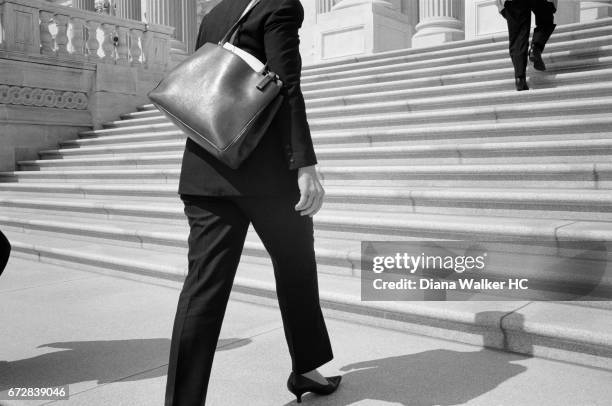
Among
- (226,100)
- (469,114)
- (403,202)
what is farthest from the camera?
(469,114)

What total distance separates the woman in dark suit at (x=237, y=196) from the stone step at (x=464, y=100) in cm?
460

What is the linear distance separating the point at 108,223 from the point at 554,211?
448 cm

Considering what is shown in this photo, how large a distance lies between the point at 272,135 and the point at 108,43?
33.0ft

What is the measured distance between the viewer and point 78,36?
10.9 meters

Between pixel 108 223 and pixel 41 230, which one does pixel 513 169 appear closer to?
pixel 108 223

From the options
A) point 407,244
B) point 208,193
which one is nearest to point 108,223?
point 407,244

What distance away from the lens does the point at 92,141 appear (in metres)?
10.1

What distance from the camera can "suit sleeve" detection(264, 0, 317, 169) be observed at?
2.05 m

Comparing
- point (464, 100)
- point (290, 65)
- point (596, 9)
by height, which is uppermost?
point (596, 9)

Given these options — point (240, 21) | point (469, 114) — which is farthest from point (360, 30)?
point (240, 21)

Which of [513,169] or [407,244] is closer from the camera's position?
[407,244]

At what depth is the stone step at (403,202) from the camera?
4.09m

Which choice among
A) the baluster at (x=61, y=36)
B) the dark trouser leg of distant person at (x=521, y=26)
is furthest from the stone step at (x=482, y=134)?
the baluster at (x=61, y=36)

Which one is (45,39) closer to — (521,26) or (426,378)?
(521,26)
